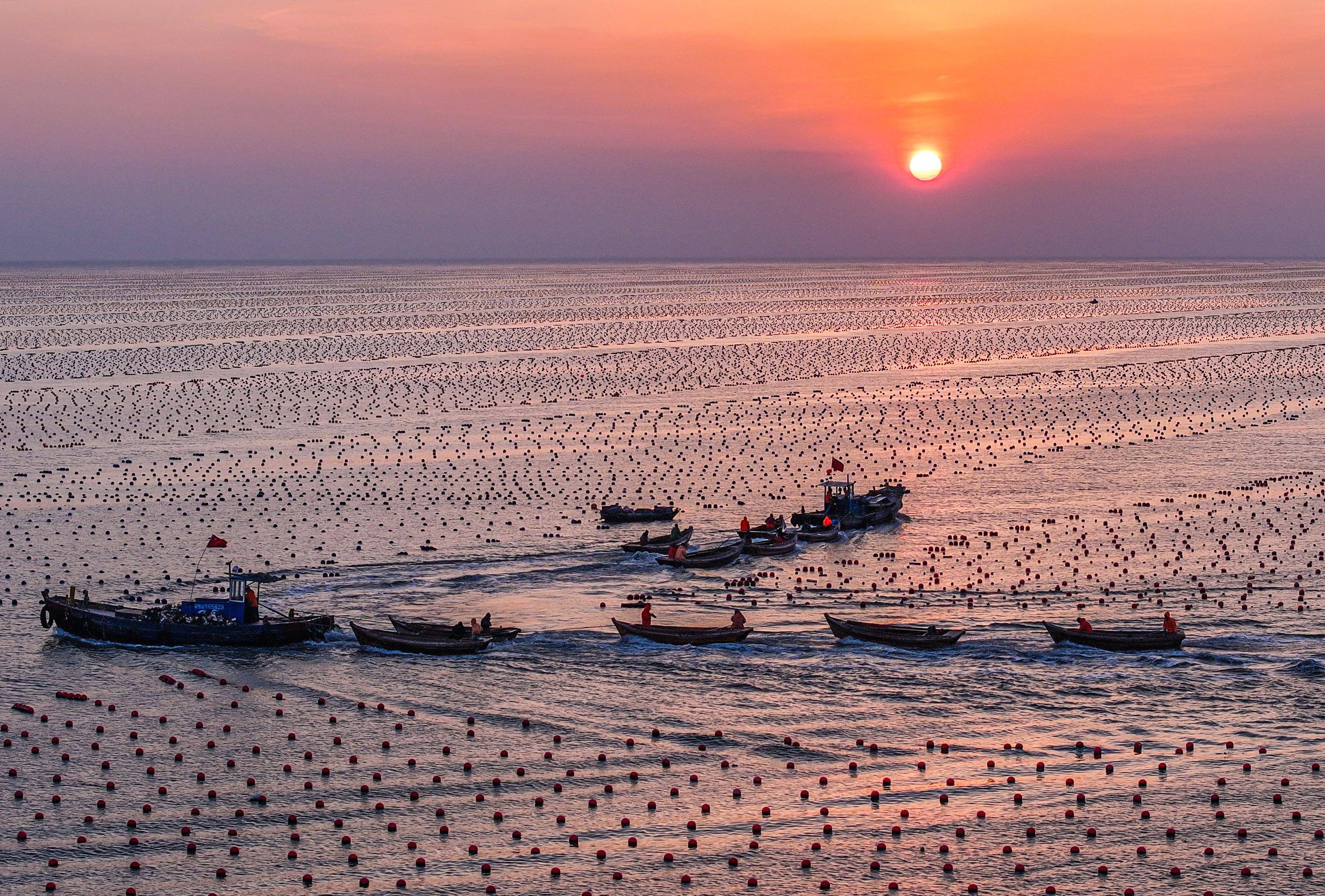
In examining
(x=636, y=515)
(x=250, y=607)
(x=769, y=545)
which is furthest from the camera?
(x=636, y=515)

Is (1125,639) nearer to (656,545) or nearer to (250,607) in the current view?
(656,545)

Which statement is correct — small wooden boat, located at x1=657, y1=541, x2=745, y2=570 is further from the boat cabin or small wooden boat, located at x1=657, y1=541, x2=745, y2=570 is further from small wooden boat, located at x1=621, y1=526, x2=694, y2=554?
the boat cabin

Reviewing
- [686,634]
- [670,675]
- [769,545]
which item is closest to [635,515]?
[769,545]

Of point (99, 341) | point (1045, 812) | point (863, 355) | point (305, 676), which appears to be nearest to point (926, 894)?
point (1045, 812)

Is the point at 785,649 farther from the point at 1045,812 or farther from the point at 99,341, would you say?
the point at 99,341

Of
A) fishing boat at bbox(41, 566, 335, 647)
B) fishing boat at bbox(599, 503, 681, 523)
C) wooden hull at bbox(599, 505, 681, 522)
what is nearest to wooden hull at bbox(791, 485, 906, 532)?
fishing boat at bbox(599, 503, 681, 523)
